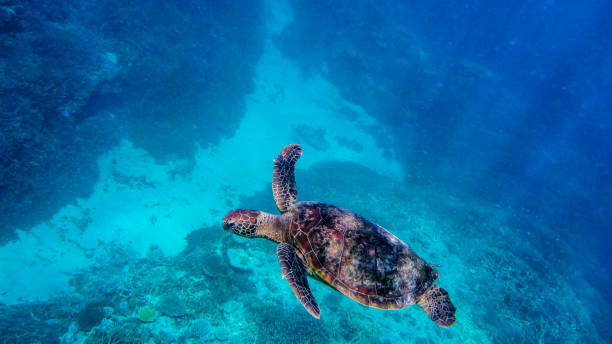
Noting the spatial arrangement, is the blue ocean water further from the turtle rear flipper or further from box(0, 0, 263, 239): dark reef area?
the turtle rear flipper

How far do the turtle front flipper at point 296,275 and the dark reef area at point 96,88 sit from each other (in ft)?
45.0

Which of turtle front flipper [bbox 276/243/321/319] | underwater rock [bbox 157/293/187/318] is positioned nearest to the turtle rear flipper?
turtle front flipper [bbox 276/243/321/319]

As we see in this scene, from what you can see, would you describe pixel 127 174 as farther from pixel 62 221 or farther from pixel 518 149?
pixel 518 149

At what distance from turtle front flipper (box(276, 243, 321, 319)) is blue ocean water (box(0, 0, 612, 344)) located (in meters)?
4.61

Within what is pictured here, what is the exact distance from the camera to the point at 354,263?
3812 millimetres

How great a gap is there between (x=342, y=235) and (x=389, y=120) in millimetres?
24236

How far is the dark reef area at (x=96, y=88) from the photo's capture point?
10.1 m

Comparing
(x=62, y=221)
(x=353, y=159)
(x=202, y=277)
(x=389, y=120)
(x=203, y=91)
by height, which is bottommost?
(x=62, y=221)

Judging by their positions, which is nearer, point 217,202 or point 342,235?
point 342,235

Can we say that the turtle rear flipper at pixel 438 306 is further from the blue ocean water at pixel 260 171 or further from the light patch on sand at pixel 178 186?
the light patch on sand at pixel 178 186

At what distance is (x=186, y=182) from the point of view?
1519 centimetres

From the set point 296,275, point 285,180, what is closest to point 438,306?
point 296,275

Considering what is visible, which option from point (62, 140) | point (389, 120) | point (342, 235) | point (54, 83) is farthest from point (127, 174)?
point (389, 120)

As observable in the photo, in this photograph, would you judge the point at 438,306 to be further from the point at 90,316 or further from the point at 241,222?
the point at 90,316
